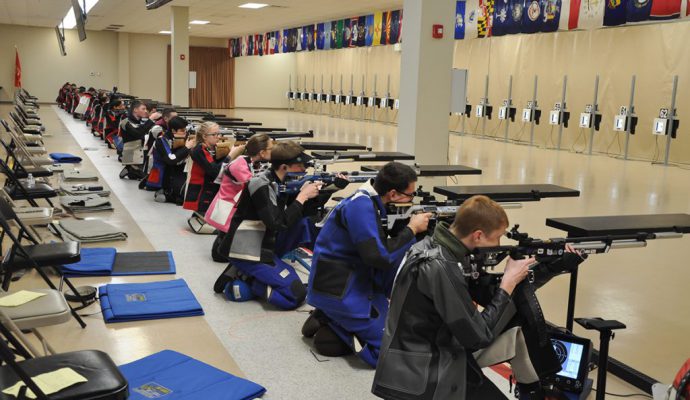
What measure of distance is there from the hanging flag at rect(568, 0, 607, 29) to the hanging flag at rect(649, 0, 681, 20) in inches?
54.8

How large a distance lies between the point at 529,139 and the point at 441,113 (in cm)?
1119

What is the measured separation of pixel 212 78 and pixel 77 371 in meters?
31.8

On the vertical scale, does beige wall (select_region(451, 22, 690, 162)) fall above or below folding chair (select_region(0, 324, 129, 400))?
above

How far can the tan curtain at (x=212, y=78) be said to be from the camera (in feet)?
108

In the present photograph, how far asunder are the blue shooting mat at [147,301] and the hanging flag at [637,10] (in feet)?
31.1

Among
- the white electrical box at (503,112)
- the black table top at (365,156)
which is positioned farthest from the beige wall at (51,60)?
the black table top at (365,156)

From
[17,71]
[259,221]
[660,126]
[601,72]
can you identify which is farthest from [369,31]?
[17,71]

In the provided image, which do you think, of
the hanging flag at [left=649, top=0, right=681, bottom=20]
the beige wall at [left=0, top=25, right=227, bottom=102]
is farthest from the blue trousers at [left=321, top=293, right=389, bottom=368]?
the beige wall at [left=0, top=25, right=227, bottom=102]

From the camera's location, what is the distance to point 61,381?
7.88 feet

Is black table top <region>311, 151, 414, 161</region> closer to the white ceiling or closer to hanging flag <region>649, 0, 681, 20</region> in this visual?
hanging flag <region>649, 0, 681, 20</region>

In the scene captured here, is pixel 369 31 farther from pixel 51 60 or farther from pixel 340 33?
pixel 51 60

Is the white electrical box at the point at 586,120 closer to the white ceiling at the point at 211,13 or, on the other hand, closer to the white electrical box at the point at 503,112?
the white electrical box at the point at 503,112

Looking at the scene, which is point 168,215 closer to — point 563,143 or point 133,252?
point 133,252

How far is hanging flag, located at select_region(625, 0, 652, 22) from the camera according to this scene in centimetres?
1118
